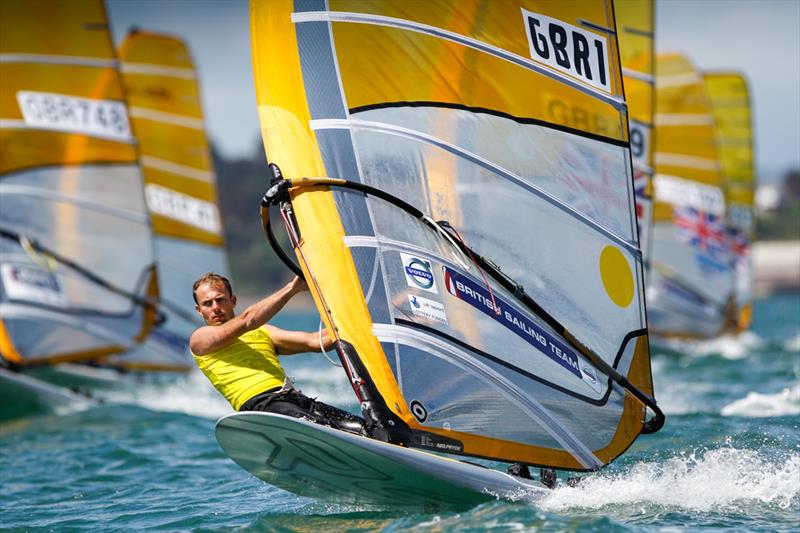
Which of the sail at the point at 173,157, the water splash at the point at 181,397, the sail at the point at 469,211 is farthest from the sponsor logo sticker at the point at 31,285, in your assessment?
the sail at the point at 469,211

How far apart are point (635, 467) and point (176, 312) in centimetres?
899

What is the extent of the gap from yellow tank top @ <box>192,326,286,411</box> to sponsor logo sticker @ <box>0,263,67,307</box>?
239 inches

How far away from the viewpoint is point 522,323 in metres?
5.26

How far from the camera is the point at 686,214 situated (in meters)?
18.0

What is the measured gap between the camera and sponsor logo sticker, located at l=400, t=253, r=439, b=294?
5086 millimetres

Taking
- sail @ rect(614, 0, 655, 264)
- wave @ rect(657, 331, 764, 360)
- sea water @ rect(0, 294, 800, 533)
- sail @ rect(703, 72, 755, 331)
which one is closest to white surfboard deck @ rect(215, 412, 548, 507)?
sea water @ rect(0, 294, 800, 533)

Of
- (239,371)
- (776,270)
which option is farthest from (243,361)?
(776,270)

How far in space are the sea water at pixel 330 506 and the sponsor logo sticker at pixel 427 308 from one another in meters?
0.83

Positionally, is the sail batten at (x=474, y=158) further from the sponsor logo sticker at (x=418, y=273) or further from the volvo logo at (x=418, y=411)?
the volvo logo at (x=418, y=411)

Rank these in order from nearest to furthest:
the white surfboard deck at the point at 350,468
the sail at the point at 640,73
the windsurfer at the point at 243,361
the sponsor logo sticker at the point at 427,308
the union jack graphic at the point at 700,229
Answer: the white surfboard deck at the point at 350,468 → the windsurfer at the point at 243,361 → the sponsor logo sticker at the point at 427,308 → the sail at the point at 640,73 → the union jack graphic at the point at 700,229

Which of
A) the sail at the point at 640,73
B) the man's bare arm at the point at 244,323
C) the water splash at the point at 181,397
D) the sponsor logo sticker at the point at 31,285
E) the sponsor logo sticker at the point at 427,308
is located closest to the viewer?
the man's bare arm at the point at 244,323

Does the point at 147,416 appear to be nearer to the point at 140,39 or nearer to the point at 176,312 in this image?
the point at 176,312

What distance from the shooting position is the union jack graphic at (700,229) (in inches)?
709

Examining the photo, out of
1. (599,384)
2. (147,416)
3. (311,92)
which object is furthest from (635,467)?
(147,416)
